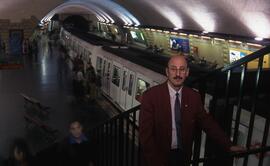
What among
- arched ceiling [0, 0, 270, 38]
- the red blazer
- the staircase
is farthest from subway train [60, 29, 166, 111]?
the red blazer

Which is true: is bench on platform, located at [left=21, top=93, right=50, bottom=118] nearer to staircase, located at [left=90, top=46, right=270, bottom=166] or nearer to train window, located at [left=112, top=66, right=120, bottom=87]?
train window, located at [left=112, top=66, right=120, bottom=87]

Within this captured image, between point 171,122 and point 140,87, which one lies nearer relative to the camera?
point 171,122

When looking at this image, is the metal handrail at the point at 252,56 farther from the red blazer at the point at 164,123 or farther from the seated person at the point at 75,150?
the seated person at the point at 75,150

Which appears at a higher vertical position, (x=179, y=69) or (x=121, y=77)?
(x=179, y=69)

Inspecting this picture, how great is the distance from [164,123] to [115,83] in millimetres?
9647

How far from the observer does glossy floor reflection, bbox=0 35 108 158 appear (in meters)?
9.96

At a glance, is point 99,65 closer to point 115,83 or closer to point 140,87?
point 115,83

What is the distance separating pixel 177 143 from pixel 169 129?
0.18 m

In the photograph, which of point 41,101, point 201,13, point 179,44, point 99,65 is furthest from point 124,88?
Result: point 179,44

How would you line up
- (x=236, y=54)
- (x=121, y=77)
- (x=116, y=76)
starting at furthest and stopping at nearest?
(x=236, y=54) → (x=116, y=76) → (x=121, y=77)

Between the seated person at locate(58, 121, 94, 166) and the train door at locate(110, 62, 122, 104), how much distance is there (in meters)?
7.26

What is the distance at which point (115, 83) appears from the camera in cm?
1253

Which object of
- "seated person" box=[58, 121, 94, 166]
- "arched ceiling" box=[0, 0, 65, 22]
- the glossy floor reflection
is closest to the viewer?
"seated person" box=[58, 121, 94, 166]

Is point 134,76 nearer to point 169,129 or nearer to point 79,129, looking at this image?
point 79,129
